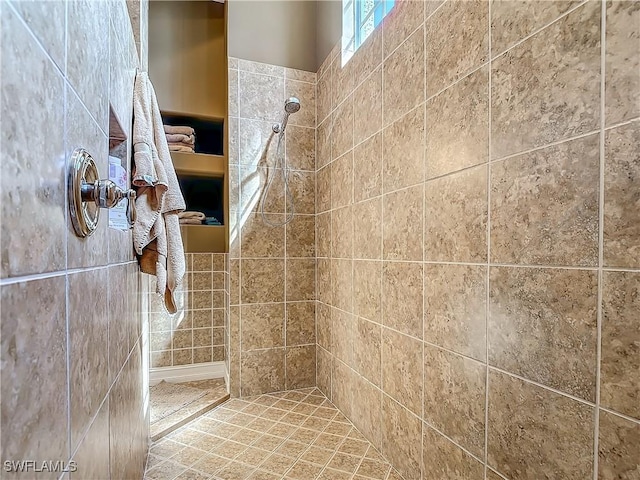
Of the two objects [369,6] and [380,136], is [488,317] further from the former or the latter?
[369,6]

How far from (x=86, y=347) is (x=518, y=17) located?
1.36m

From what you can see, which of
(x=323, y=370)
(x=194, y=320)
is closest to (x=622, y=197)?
(x=323, y=370)

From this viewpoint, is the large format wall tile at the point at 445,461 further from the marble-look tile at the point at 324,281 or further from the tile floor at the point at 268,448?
the marble-look tile at the point at 324,281

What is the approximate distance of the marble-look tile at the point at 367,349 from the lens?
1.69 m

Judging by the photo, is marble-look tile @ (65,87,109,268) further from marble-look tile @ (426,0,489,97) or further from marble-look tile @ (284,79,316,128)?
marble-look tile @ (284,79,316,128)

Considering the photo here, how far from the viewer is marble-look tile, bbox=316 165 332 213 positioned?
2299 mm

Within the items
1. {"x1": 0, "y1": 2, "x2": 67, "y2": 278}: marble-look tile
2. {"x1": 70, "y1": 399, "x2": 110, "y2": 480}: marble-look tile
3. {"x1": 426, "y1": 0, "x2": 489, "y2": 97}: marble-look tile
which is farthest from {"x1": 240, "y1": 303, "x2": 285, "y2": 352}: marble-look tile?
{"x1": 0, "y1": 2, "x2": 67, "y2": 278}: marble-look tile

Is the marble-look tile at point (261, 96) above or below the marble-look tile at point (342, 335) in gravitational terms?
above

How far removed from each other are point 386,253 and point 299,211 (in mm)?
998

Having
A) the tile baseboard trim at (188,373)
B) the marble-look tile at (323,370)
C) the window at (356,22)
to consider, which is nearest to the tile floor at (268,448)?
the marble-look tile at (323,370)

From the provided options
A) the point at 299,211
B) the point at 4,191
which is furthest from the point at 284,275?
the point at 4,191

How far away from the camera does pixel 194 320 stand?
2.80 meters

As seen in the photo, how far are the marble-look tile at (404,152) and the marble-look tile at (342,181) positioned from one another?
0.38 meters

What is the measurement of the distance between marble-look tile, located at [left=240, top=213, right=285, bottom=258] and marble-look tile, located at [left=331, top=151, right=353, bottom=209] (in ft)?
1.48
